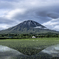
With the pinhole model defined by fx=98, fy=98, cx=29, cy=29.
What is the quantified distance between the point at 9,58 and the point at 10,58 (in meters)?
0.20

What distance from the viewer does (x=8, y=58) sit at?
19094mm

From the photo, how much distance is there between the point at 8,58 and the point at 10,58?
15.3 inches

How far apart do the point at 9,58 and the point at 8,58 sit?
0.19 metres

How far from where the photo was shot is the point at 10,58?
19109 millimetres

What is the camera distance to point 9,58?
1911cm
